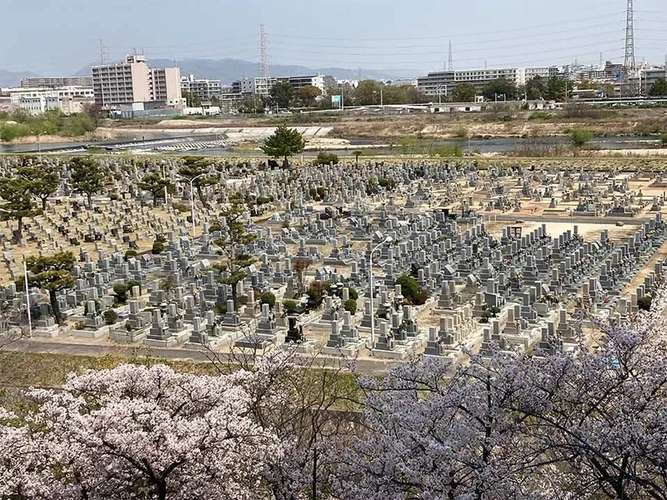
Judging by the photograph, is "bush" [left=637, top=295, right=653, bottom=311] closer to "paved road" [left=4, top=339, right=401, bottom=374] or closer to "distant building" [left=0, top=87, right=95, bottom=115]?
"paved road" [left=4, top=339, right=401, bottom=374]

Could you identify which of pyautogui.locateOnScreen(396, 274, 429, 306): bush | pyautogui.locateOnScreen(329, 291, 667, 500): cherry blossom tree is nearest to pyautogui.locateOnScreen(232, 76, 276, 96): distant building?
pyautogui.locateOnScreen(396, 274, 429, 306): bush

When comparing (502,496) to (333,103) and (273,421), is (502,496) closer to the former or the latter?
(273,421)

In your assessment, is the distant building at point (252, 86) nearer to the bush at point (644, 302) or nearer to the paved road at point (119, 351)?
the paved road at point (119, 351)

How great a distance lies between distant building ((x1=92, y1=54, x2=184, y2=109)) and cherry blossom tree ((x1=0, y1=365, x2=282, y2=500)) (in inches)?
5526

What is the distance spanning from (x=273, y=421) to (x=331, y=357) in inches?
265

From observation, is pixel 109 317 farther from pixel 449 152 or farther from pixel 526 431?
pixel 449 152

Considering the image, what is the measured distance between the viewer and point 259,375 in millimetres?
10508

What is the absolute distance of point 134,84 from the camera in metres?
145

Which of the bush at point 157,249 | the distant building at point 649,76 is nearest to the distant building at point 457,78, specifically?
the distant building at point 649,76

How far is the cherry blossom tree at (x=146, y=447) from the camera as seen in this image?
8.56 m

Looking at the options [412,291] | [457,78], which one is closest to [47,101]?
[457,78]

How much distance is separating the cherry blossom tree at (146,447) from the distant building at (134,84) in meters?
140

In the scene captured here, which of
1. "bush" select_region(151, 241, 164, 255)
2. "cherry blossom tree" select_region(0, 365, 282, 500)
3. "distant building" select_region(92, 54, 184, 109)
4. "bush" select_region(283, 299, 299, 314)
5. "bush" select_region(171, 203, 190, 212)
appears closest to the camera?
"cherry blossom tree" select_region(0, 365, 282, 500)

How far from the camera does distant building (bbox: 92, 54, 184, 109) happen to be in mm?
144375
